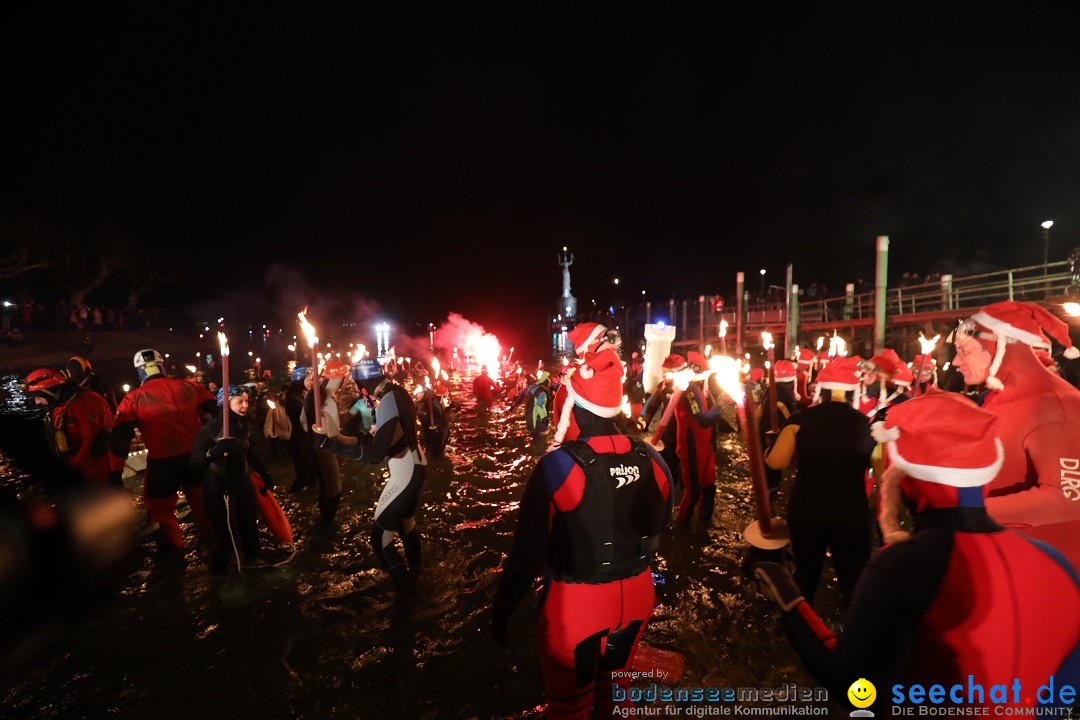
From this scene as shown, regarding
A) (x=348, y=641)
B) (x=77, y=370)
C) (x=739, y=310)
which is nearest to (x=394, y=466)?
(x=348, y=641)

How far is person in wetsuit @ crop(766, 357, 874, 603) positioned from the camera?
365cm

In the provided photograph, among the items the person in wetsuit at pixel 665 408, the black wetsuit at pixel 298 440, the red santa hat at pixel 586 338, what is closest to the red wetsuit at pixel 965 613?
the red santa hat at pixel 586 338

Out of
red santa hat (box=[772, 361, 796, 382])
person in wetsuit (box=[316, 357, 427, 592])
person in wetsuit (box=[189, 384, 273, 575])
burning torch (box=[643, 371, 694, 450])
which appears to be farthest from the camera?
red santa hat (box=[772, 361, 796, 382])

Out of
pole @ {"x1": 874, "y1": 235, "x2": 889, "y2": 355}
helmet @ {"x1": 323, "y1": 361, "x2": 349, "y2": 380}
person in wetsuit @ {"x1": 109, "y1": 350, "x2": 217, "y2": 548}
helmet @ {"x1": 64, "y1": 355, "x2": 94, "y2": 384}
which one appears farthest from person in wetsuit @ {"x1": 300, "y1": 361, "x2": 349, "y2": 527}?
pole @ {"x1": 874, "y1": 235, "x2": 889, "y2": 355}

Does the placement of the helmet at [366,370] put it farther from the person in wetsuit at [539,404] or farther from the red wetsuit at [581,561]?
the red wetsuit at [581,561]

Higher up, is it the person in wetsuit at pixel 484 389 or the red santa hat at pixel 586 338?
the red santa hat at pixel 586 338

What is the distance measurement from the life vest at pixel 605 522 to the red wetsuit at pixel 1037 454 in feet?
5.68

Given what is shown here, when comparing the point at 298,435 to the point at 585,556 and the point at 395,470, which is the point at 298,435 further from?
the point at 585,556

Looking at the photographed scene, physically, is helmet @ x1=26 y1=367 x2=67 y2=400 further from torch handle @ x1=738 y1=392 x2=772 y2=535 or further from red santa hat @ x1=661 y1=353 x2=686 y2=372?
torch handle @ x1=738 y1=392 x2=772 y2=535

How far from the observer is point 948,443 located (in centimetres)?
155

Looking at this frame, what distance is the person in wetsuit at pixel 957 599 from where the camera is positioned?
145cm

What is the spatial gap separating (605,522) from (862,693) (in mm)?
1189

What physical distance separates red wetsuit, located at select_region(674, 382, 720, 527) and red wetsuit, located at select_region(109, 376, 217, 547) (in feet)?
19.2

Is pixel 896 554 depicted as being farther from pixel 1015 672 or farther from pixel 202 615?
pixel 202 615
